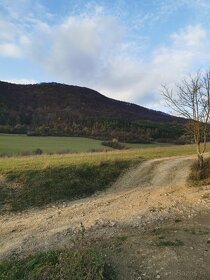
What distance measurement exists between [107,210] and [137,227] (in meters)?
2.96

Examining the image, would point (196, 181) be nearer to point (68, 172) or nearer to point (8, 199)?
point (68, 172)

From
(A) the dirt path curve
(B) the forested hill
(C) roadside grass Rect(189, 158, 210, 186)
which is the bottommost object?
(A) the dirt path curve

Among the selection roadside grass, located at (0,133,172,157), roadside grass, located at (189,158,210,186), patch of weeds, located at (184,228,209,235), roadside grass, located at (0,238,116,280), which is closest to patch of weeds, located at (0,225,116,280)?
roadside grass, located at (0,238,116,280)

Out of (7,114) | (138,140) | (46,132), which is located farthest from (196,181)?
(7,114)

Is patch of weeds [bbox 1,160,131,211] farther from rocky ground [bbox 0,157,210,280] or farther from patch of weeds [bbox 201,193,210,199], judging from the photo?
patch of weeds [bbox 201,193,210,199]

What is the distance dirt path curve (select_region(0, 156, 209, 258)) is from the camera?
13156mm

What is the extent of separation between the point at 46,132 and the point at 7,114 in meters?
17.9

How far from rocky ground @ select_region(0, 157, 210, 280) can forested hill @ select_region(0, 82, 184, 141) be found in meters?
42.4

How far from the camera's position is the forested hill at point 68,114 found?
68.9 meters

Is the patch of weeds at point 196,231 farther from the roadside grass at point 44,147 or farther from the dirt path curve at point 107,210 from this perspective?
the roadside grass at point 44,147

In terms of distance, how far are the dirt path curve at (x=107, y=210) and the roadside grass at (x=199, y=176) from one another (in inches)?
18.3

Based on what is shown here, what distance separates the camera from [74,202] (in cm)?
1822

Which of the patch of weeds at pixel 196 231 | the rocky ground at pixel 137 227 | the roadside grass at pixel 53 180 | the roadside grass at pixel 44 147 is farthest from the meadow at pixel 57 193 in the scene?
the roadside grass at pixel 44 147

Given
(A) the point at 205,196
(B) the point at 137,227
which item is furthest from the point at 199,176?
(B) the point at 137,227
